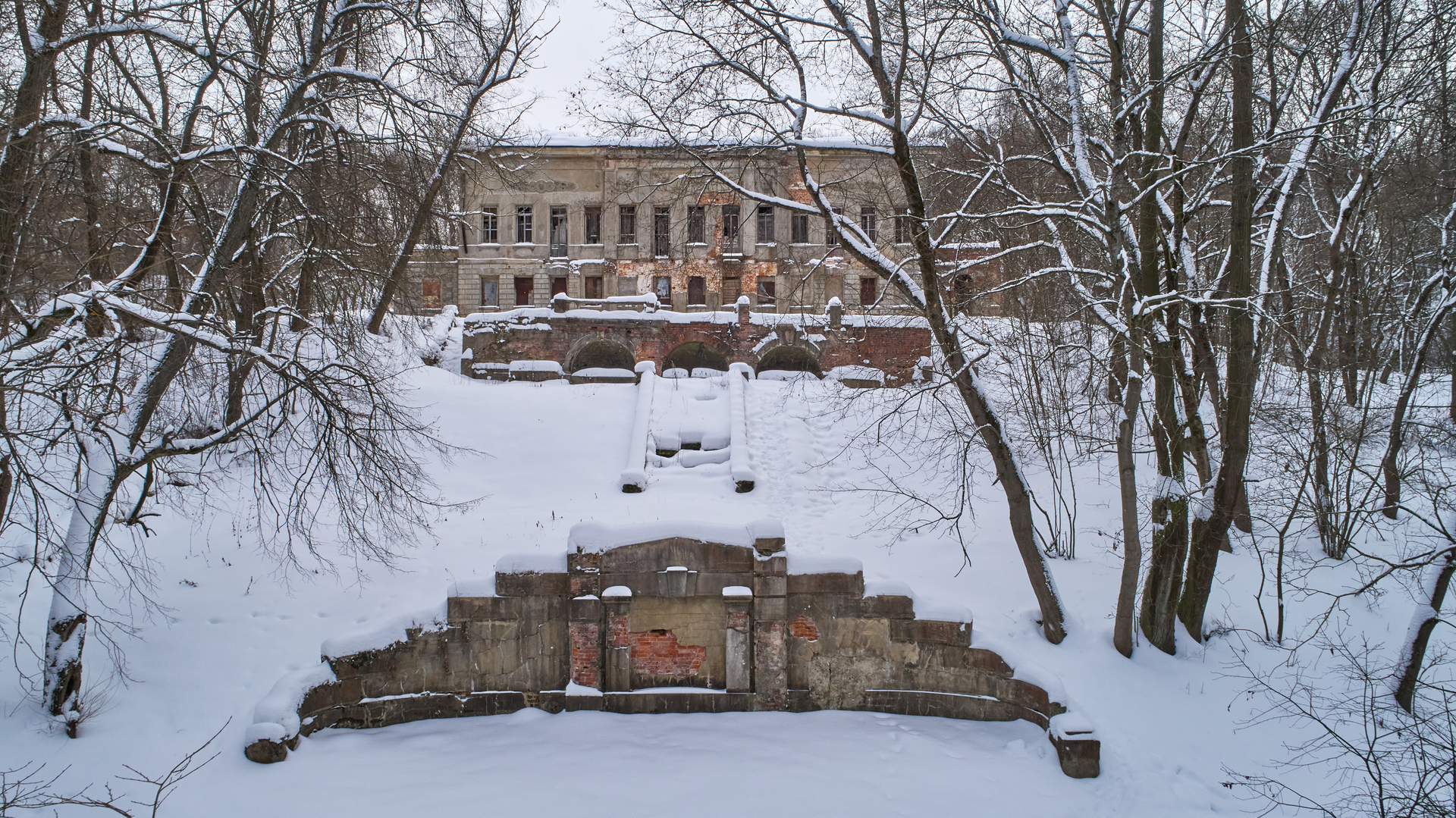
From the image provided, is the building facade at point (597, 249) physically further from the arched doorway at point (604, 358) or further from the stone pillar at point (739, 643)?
the stone pillar at point (739, 643)

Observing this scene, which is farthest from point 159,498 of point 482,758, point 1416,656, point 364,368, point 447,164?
point 1416,656

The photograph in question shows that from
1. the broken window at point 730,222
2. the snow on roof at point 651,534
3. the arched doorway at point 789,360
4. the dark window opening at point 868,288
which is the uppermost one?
the broken window at point 730,222

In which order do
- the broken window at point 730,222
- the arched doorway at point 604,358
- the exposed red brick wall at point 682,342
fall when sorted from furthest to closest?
the broken window at point 730,222 → the arched doorway at point 604,358 → the exposed red brick wall at point 682,342

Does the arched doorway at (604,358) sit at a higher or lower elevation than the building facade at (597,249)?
lower

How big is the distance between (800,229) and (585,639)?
29.0 meters

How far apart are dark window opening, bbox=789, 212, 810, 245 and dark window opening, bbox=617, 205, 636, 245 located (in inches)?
261

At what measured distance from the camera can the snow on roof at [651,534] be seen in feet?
31.4

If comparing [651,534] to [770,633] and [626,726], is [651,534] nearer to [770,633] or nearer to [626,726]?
[770,633]

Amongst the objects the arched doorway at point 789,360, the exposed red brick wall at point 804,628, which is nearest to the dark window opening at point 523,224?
the arched doorway at point 789,360

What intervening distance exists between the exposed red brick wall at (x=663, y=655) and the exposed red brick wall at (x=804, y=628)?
1.04 m

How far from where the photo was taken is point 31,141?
21.5ft

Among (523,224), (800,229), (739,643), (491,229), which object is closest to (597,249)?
(523,224)

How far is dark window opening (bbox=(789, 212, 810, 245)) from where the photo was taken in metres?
35.8

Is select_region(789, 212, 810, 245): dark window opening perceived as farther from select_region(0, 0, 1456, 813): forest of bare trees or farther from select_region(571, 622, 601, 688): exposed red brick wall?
select_region(571, 622, 601, 688): exposed red brick wall
